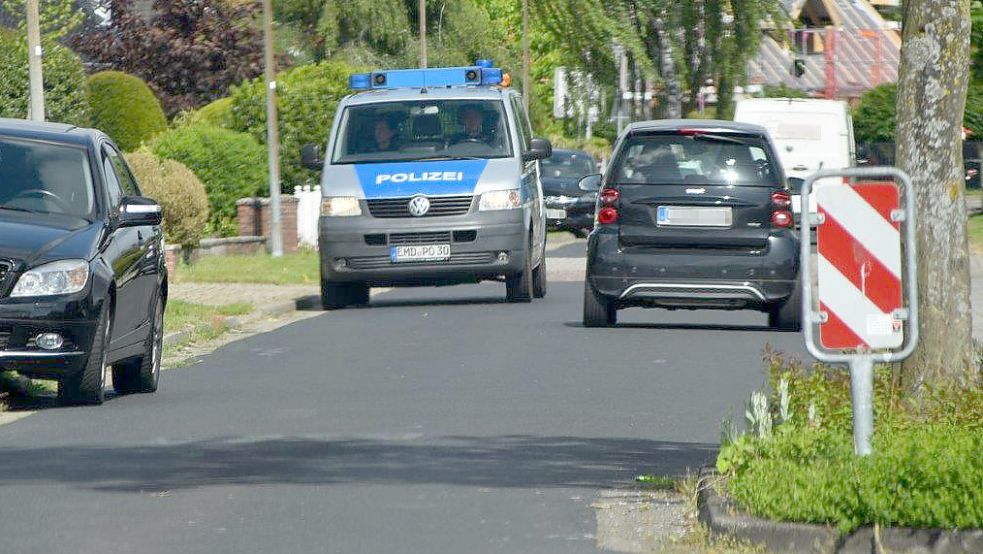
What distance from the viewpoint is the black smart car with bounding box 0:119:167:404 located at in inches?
443

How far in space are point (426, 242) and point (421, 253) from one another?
0.40ft

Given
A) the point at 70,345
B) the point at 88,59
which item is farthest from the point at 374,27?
the point at 70,345

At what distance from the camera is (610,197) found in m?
16.5

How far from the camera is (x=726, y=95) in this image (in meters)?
43.0

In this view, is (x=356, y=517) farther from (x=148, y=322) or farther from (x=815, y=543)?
(x=148, y=322)

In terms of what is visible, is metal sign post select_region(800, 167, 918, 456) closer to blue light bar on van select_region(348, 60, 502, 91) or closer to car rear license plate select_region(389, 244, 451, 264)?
car rear license plate select_region(389, 244, 451, 264)

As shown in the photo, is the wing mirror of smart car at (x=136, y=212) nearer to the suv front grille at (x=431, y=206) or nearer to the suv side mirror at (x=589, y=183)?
the suv side mirror at (x=589, y=183)

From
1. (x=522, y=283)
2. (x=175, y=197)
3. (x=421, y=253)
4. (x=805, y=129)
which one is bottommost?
(x=805, y=129)

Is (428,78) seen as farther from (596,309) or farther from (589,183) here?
(596,309)

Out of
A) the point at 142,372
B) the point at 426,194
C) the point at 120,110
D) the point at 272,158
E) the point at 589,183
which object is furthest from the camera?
the point at 120,110

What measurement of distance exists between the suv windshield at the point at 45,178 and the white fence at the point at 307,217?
2082cm

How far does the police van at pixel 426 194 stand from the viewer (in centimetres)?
2014

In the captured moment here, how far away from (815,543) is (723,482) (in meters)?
0.86

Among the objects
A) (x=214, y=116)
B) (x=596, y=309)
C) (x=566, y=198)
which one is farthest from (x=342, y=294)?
(x=214, y=116)
